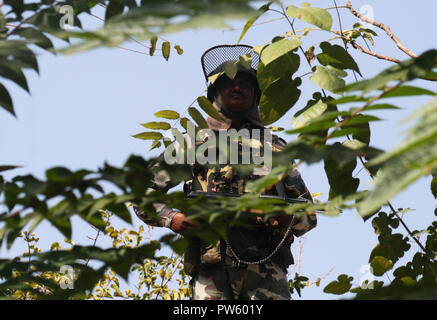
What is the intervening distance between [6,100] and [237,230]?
4.18ft

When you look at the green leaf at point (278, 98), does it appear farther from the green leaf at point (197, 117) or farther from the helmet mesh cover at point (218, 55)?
the helmet mesh cover at point (218, 55)

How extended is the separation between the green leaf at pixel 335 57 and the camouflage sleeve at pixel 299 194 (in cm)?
65

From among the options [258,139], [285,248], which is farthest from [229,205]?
[258,139]

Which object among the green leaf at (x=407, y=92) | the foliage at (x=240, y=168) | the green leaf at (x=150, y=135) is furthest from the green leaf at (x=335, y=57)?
the green leaf at (x=407, y=92)

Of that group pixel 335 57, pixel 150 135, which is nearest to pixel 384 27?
pixel 335 57

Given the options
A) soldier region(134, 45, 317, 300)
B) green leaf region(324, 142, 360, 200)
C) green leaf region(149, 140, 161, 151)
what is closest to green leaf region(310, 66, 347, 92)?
green leaf region(324, 142, 360, 200)

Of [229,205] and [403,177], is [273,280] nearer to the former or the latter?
[229,205]

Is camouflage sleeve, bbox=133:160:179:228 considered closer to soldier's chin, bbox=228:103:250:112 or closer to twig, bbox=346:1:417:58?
soldier's chin, bbox=228:103:250:112

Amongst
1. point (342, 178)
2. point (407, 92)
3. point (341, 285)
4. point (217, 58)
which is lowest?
point (341, 285)

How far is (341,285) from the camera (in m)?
2.01

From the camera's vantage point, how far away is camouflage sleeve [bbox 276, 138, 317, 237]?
2576mm

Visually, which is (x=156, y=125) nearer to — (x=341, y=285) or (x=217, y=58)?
(x=217, y=58)

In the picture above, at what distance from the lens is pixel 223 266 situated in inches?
95.3
